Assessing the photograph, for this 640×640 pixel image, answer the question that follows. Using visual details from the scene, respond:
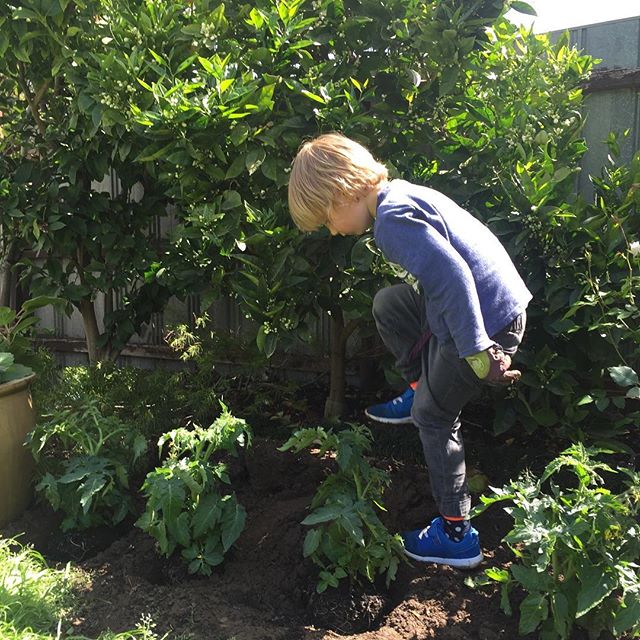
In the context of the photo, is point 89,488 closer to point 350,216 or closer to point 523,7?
point 350,216

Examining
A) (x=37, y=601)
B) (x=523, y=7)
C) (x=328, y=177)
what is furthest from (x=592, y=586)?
(x=523, y=7)

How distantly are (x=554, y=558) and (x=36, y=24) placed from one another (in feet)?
11.4

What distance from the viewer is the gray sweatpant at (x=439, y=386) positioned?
2.25 metres

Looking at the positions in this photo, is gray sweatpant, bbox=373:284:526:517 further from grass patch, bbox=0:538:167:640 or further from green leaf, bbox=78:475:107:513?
green leaf, bbox=78:475:107:513

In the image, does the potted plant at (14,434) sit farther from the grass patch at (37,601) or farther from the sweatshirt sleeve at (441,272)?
the sweatshirt sleeve at (441,272)

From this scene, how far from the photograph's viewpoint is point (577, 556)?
1833 mm

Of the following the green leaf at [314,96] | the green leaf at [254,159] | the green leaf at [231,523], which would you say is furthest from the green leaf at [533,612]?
the green leaf at [314,96]

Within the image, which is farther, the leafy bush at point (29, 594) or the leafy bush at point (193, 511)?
the leafy bush at point (193, 511)

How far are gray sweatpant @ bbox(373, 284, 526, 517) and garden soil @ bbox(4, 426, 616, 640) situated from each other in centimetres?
29

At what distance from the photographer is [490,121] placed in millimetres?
2871

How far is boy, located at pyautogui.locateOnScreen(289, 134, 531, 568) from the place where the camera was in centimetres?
204

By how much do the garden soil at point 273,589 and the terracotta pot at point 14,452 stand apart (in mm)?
117

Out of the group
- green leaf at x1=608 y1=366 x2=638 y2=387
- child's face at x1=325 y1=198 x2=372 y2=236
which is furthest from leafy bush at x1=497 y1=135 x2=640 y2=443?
child's face at x1=325 y1=198 x2=372 y2=236

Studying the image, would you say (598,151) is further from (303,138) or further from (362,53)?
(303,138)
